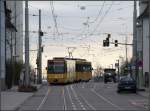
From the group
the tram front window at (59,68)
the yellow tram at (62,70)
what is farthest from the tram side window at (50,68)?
the tram front window at (59,68)

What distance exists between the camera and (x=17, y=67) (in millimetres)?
81188

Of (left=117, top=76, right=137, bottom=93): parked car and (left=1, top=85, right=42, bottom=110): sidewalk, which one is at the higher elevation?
(left=117, top=76, right=137, bottom=93): parked car

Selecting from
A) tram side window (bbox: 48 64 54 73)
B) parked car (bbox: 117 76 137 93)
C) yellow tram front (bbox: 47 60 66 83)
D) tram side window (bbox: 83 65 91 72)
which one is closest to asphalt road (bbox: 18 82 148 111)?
parked car (bbox: 117 76 137 93)

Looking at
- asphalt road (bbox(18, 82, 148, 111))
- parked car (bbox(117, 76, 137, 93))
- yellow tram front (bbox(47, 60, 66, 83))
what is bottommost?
asphalt road (bbox(18, 82, 148, 111))

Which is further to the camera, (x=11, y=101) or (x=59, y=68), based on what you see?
(x=59, y=68)

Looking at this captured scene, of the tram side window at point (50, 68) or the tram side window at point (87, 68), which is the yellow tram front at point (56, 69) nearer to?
the tram side window at point (50, 68)

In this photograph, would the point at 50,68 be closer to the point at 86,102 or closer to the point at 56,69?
the point at 56,69

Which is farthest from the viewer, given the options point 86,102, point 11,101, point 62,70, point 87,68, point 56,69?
point 87,68

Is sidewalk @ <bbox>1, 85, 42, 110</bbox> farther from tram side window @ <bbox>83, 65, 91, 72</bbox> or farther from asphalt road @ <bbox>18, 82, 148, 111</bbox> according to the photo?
tram side window @ <bbox>83, 65, 91, 72</bbox>

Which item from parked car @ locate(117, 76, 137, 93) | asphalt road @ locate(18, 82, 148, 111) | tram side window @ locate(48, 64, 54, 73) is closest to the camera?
asphalt road @ locate(18, 82, 148, 111)

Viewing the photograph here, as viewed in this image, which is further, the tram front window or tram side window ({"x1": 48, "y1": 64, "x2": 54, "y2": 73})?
tram side window ({"x1": 48, "y1": 64, "x2": 54, "y2": 73})

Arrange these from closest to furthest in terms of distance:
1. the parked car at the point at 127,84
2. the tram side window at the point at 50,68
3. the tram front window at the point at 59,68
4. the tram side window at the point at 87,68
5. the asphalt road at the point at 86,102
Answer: the asphalt road at the point at 86,102, the parked car at the point at 127,84, the tram front window at the point at 59,68, the tram side window at the point at 50,68, the tram side window at the point at 87,68

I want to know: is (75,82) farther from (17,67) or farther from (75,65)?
(17,67)

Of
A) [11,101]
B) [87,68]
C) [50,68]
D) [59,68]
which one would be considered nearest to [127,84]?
[11,101]
